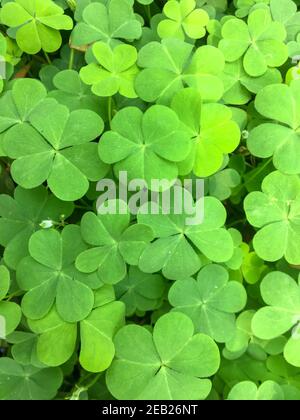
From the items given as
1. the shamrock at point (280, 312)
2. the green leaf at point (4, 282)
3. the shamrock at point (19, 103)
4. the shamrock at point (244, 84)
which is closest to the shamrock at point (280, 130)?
the shamrock at point (244, 84)

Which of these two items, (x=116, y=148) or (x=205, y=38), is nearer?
(x=116, y=148)

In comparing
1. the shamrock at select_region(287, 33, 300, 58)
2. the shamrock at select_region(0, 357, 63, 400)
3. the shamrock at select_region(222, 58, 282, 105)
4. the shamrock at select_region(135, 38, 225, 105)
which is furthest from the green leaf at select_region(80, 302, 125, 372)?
the shamrock at select_region(287, 33, 300, 58)

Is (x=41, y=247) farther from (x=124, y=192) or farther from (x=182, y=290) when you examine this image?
(x=182, y=290)

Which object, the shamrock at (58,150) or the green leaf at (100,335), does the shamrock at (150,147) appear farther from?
the green leaf at (100,335)

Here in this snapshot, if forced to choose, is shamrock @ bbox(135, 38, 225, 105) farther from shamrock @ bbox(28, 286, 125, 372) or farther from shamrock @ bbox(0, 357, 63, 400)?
shamrock @ bbox(0, 357, 63, 400)

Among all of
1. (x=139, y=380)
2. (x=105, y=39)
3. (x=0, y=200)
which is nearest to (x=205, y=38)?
(x=105, y=39)

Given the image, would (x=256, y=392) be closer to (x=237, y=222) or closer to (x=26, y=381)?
(x=237, y=222)

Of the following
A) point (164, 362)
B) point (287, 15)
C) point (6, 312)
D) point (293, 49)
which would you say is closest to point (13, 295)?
point (6, 312)
